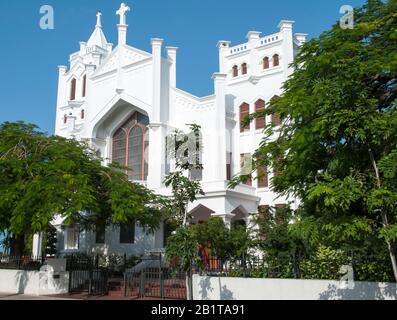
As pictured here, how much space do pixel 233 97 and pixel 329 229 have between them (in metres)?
20.1

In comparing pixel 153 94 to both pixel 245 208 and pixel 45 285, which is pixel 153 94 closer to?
pixel 245 208

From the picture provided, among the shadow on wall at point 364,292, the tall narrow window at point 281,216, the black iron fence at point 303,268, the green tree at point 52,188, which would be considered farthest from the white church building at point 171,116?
the shadow on wall at point 364,292

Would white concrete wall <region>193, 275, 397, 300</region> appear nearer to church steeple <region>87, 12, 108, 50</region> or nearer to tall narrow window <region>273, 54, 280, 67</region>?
tall narrow window <region>273, 54, 280, 67</region>

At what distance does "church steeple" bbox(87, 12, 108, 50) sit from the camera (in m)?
38.6

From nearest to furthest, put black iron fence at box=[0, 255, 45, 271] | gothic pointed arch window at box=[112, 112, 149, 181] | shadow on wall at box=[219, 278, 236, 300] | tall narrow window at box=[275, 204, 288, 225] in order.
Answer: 1. shadow on wall at box=[219, 278, 236, 300]
2. tall narrow window at box=[275, 204, 288, 225]
3. black iron fence at box=[0, 255, 45, 271]
4. gothic pointed arch window at box=[112, 112, 149, 181]

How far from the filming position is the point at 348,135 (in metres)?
7.38

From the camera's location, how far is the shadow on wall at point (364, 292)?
400 inches

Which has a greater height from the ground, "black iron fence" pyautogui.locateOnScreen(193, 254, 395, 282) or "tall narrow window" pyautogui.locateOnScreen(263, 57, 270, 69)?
"tall narrow window" pyautogui.locateOnScreen(263, 57, 270, 69)

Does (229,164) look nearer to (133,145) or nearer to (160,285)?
(133,145)

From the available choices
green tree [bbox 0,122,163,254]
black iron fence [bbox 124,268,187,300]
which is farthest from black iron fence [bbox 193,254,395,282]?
green tree [bbox 0,122,163,254]

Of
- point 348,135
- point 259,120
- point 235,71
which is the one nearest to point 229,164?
point 259,120

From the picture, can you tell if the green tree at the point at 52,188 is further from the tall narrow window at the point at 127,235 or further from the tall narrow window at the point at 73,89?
the tall narrow window at the point at 73,89

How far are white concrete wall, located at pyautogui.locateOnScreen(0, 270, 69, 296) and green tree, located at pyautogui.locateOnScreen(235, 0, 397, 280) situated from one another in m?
10.5

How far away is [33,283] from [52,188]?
452 cm
